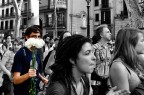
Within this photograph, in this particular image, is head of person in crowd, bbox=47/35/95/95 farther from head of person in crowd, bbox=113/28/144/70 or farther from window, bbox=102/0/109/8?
window, bbox=102/0/109/8

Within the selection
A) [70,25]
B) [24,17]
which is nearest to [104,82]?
[70,25]

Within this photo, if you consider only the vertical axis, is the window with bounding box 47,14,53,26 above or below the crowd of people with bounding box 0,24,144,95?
above

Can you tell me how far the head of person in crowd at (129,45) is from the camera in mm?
2883

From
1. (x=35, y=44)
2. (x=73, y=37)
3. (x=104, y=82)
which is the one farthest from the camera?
(x=104, y=82)

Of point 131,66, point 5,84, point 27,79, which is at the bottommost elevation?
point 5,84

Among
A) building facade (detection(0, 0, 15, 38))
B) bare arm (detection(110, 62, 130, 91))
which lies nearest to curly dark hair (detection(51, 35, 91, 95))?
bare arm (detection(110, 62, 130, 91))

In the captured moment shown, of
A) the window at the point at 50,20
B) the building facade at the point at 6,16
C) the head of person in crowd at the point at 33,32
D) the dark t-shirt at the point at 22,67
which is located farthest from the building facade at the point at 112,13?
the dark t-shirt at the point at 22,67

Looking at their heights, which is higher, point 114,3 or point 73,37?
point 114,3

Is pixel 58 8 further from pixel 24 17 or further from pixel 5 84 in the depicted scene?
pixel 5 84

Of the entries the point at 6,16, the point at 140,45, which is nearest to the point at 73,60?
the point at 140,45

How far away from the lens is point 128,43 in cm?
288

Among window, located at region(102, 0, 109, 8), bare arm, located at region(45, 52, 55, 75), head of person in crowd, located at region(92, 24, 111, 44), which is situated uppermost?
window, located at region(102, 0, 109, 8)

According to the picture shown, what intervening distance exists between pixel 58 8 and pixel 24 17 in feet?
34.8

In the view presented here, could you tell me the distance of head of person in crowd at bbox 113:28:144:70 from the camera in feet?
9.46
